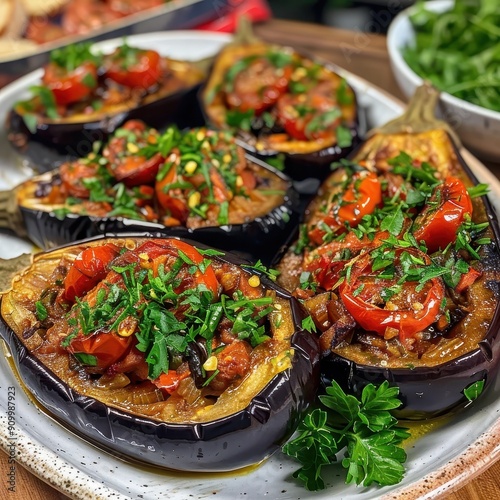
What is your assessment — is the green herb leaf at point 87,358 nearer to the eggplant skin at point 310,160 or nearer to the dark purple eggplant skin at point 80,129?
the eggplant skin at point 310,160

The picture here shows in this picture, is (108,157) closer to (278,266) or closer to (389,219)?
(278,266)

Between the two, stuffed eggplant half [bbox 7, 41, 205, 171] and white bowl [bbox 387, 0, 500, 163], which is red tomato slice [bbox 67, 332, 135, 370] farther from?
white bowl [bbox 387, 0, 500, 163]

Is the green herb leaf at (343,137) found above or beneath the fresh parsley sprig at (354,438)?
above

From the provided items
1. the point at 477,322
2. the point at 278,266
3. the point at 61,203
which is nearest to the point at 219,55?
the point at 61,203

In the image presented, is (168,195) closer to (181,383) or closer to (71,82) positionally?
(181,383)

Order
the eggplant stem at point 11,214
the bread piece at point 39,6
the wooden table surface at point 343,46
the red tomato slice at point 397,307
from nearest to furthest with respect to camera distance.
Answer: the red tomato slice at point 397,307, the eggplant stem at point 11,214, the wooden table surface at point 343,46, the bread piece at point 39,6

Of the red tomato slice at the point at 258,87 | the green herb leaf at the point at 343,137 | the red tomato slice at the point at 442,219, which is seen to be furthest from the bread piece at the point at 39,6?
the red tomato slice at the point at 442,219
